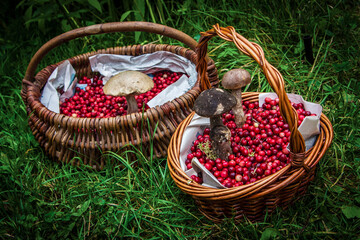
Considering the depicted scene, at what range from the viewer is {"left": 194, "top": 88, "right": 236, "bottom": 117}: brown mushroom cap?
1519mm

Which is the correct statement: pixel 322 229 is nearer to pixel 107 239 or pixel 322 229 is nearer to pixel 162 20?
pixel 107 239

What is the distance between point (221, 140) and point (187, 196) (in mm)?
476

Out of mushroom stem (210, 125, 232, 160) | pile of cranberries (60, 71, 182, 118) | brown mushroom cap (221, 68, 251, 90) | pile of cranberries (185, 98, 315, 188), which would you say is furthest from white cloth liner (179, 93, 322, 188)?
pile of cranberries (60, 71, 182, 118)

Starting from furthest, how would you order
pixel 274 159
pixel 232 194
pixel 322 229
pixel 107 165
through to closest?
pixel 107 165 → pixel 274 159 → pixel 322 229 → pixel 232 194

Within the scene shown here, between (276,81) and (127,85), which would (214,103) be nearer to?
(276,81)

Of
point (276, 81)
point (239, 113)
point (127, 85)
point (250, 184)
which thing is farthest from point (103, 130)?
point (276, 81)

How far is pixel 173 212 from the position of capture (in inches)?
71.7

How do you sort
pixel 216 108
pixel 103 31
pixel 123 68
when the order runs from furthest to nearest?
1. pixel 123 68
2. pixel 103 31
3. pixel 216 108

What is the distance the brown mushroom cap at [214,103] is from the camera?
4.98 feet

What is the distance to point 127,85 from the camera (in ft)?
6.77

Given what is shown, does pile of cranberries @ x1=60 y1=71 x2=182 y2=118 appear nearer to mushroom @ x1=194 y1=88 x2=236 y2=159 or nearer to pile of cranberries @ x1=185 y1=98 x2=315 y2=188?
pile of cranberries @ x1=185 y1=98 x2=315 y2=188

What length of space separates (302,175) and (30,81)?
84.6 inches

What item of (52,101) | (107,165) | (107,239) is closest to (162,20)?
(52,101)

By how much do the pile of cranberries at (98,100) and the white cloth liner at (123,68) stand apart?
0.06 m
